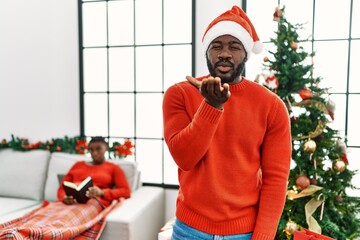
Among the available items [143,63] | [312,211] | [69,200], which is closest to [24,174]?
[69,200]

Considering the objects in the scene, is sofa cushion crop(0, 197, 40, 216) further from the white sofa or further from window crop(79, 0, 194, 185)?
window crop(79, 0, 194, 185)

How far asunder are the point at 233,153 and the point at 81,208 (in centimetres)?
164

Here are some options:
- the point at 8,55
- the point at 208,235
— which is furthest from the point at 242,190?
the point at 8,55

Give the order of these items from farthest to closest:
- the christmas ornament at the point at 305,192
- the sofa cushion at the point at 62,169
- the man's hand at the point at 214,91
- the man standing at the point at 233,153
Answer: the sofa cushion at the point at 62,169 < the christmas ornament at the point at 305,192 < the man standing at the point at 233,153 < the man's hand at the point at 214,91

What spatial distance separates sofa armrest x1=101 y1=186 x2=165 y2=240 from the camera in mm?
2115

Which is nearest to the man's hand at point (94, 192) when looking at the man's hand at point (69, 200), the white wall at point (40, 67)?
the man's hand at point (69, 200)

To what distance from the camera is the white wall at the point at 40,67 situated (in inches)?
120

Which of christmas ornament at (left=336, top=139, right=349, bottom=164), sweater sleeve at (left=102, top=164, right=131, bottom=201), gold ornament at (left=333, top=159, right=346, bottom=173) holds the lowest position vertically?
sweater sleeve at (left=102, top=164, right=131, bottom=201)

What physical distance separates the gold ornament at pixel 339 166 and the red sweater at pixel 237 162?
1.16m

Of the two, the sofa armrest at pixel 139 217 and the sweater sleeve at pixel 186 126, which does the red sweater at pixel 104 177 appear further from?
the sweater sleeve at pixel 186 126

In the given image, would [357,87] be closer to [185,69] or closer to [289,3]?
[289,3]

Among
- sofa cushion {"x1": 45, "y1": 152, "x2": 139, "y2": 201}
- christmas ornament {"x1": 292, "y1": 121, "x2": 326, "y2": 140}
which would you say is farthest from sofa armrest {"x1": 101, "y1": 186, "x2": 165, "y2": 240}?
christmas ornament {"x1": 292, "y1": 121, "x2": 326, "y2": 140}

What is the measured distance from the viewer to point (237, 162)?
0.94 meters

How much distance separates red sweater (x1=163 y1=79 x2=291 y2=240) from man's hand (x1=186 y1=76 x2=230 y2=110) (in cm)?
12
